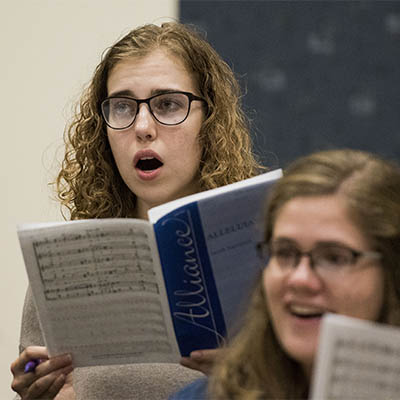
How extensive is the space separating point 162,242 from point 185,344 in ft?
0.61

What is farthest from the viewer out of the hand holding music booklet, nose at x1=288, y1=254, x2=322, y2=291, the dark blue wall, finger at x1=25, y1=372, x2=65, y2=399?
the dark blue wall

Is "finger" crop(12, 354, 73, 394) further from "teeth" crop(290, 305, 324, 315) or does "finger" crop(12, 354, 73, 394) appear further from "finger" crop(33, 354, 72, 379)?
"teeth" crop(290, 305, 324, 315)

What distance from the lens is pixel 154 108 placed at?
159 cm

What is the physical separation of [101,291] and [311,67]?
1.44 m

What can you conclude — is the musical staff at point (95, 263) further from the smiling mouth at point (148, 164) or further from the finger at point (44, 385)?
the smiling mouth at point (148, 164)

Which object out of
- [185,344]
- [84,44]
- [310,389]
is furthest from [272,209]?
[84,44]

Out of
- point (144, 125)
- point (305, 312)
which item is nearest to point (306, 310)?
point (305, 312)

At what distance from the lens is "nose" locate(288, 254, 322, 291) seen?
1.00m

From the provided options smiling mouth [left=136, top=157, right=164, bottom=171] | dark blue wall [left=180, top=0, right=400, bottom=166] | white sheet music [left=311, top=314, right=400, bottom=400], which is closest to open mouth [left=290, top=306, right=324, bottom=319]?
white sheet music [left=311, top=314, right=400, bottom=400]

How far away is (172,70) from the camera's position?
164cm

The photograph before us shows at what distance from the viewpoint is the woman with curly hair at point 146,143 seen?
1540mm

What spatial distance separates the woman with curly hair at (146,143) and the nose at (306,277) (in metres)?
0.60

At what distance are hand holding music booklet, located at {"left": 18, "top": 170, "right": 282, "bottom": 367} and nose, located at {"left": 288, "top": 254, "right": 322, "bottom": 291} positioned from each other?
0.29 m

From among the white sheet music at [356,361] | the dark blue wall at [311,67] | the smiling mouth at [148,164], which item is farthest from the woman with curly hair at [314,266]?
the dark blue wall at [311,67]
